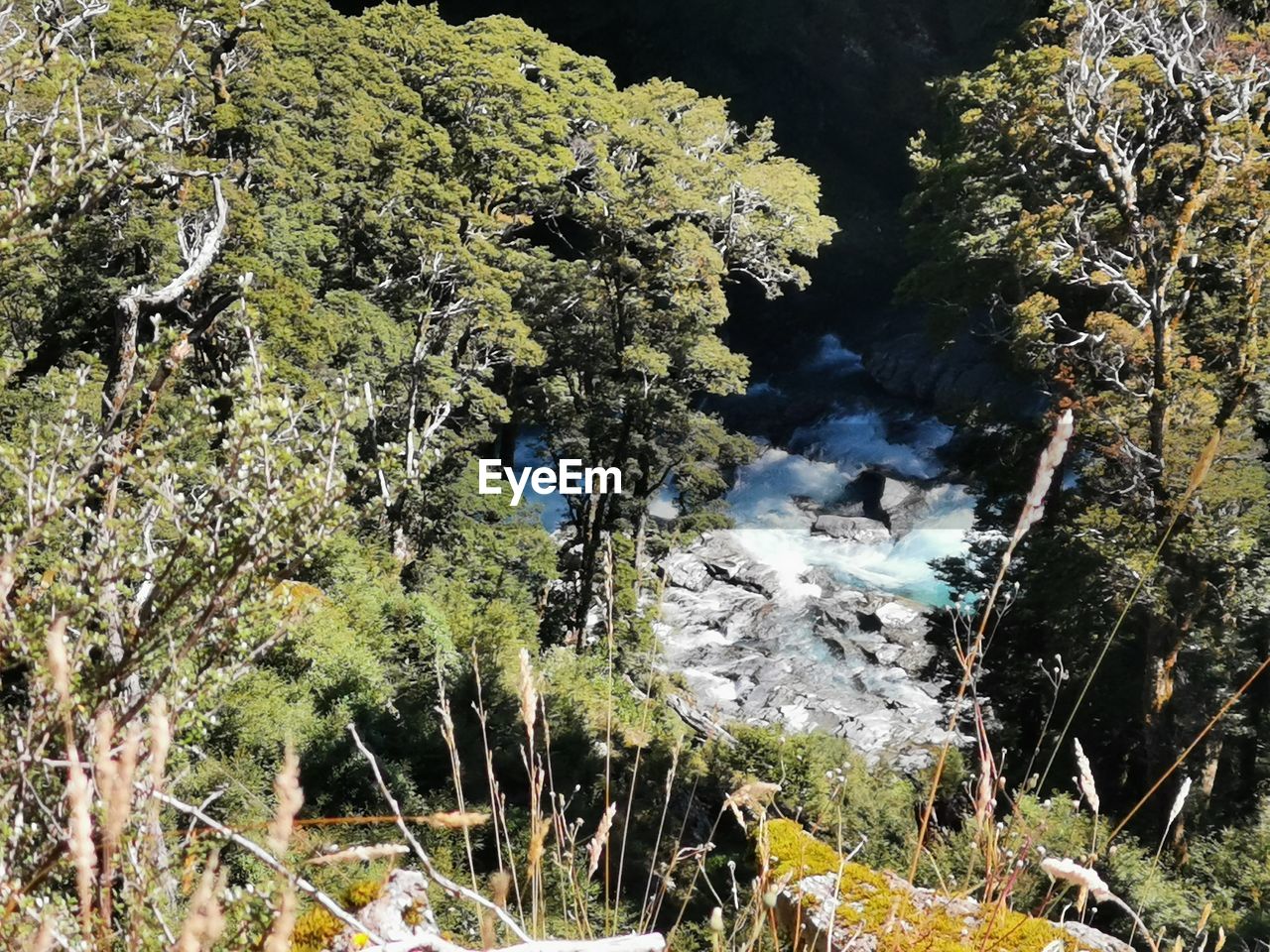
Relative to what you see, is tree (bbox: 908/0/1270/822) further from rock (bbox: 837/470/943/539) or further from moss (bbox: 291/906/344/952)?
rock (bbox: 837/470/943/539)

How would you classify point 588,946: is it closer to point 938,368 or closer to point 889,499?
point 889,499

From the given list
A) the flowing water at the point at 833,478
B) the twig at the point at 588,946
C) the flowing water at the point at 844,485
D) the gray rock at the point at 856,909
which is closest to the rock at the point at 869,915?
the gray rock at the point at 856,909

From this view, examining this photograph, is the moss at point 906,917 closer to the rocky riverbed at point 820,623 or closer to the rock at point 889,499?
the rocky riverbed at point 820,623

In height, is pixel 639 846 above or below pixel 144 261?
below

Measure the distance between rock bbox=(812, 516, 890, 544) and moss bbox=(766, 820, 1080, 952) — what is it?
17909 mm

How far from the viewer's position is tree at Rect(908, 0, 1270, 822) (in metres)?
9.99

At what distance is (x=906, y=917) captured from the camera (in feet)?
7.50

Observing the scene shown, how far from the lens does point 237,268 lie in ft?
31.7

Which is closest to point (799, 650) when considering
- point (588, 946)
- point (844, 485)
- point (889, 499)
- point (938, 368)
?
point (889, 499)

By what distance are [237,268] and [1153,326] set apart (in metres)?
9.59

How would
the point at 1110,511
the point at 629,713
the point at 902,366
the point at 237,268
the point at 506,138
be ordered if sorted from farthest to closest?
the point at 902,366 < the point at 506,138 < the point at 629,713 < the point at 1110,511 < the point at 237,268

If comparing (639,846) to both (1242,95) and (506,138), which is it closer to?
(1242,95)

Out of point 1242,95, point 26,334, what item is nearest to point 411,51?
point 26,334

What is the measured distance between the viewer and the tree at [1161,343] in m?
9.99
